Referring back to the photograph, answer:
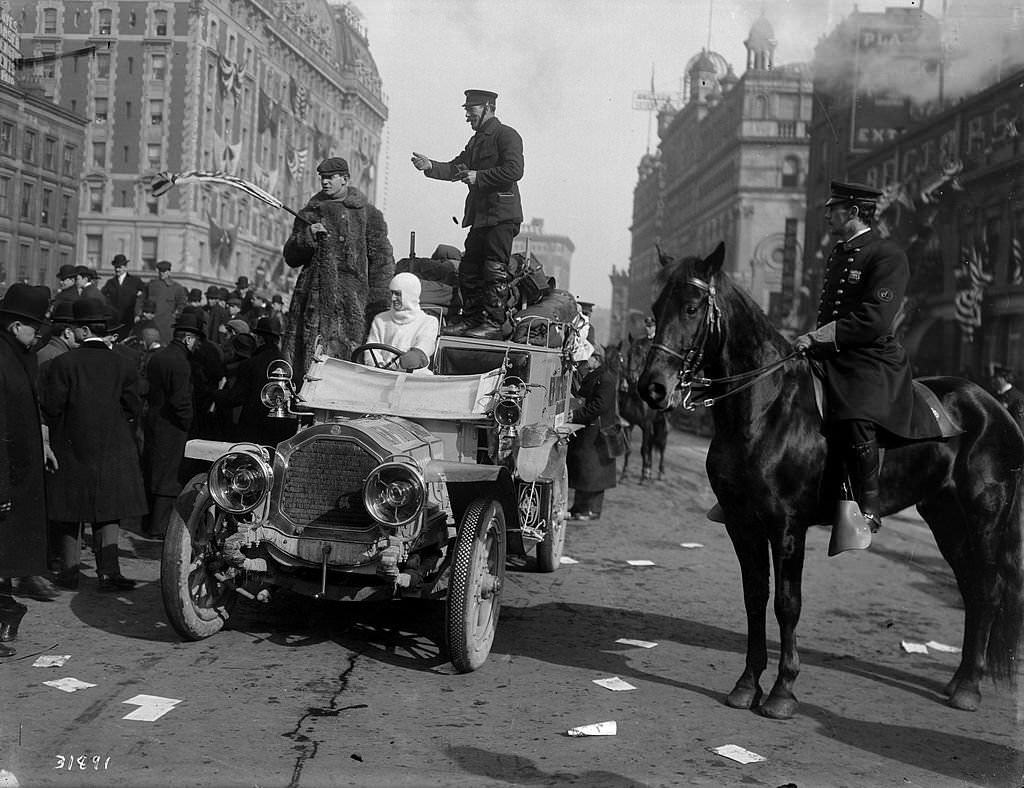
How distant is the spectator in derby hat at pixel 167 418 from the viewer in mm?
9680

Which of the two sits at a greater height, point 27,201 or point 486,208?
point 27,201

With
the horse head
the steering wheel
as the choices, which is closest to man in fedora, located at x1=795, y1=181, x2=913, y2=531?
the horse head

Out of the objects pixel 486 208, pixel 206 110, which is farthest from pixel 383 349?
pixel 206 110

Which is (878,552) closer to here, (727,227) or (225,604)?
(225,604)

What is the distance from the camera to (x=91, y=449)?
8.04 meters

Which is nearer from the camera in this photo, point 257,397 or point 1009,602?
→ point 1009,602

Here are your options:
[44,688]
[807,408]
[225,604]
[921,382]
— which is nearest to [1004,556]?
[921,382]

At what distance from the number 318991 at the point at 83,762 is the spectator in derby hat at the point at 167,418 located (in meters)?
5.20

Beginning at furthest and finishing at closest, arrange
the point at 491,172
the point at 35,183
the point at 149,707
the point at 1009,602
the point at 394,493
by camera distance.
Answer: the point at 35,183 → the point at 491,172 → the point at 1009,602 → the point at 394,493 → the point at 149,707

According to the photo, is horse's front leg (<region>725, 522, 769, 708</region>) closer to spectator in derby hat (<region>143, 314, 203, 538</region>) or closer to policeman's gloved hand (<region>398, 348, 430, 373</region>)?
policeman's gloved hand (<region>398, 348, 430, 373</region>)

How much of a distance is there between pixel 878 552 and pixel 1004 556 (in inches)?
233

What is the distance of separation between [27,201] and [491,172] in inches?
905

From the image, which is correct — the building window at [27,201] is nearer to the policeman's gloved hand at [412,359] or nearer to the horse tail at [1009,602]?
the policeman's gloved hand at [412,359]

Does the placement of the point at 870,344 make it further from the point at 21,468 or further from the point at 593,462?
the point at 593,462
